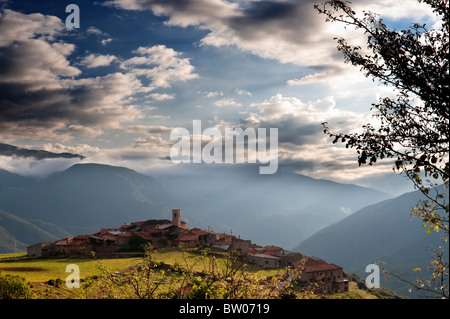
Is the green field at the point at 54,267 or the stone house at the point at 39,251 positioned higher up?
the stone house at the point at 39,251

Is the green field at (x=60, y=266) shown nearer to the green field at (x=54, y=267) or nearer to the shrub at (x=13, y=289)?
the green field at (x=54, y=267)

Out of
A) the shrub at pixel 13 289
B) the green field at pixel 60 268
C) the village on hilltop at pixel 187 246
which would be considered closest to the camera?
the shrub at pixel 13 289

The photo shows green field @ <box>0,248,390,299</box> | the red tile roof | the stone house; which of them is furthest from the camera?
the stone house

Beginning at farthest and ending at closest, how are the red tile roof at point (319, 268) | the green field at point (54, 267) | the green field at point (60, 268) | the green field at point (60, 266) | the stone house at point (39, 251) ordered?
the stone house at point (39, 251) → the red tile roof at point (319, 268) → the green field at point (60, 266) → the green field at point (54, 267) → the green field at point (60, 268)

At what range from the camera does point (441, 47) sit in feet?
35.2

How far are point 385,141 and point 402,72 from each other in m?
2.24

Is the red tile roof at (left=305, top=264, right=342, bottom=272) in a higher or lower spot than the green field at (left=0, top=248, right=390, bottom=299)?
lower

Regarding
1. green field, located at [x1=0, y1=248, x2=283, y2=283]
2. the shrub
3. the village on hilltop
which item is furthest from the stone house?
the shrub

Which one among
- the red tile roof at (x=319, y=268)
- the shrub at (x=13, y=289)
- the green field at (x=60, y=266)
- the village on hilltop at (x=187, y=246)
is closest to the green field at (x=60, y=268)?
the green field at (x=60, y=266)

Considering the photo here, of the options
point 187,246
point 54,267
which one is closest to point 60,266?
point 54,267

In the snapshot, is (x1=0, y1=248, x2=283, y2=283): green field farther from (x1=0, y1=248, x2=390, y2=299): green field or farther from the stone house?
the stone house

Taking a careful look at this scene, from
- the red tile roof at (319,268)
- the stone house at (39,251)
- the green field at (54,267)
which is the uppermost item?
→ the stone house at (39,251)

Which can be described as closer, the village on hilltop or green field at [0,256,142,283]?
green field at [0,256,142,283]
